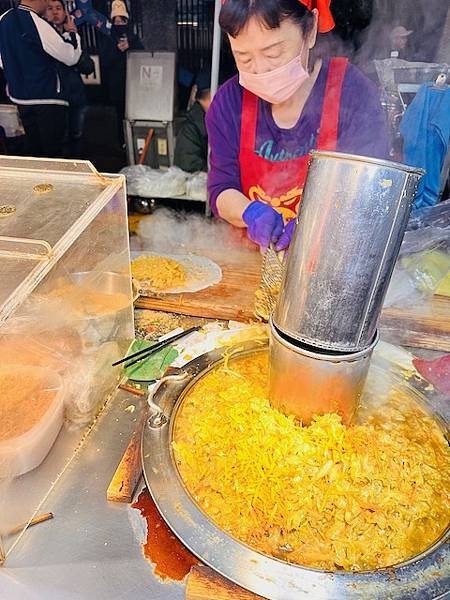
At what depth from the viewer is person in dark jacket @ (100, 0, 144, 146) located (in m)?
6.40

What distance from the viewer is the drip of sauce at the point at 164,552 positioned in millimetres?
1406

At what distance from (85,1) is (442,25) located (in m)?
4.73

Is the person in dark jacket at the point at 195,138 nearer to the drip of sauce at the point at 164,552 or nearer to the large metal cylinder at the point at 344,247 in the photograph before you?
the large metal cylinder at the point at 344,247

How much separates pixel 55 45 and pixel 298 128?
426 cm

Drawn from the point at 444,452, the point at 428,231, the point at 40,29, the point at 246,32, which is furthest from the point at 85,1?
the point at 444,452

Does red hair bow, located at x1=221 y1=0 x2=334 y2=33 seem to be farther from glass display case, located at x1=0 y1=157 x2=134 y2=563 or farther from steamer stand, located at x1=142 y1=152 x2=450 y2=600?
steamer stand, located at x1=142 y1=152 x2=450 y2=600

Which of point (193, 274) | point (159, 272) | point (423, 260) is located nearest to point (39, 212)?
point (159, 272)

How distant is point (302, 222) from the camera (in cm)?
128

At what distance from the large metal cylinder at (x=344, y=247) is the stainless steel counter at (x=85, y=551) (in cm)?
88

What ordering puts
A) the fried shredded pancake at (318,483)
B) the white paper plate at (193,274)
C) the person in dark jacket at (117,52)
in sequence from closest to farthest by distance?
1. the fried shredded pancake at (318,483)
2. the white paper plate at (193,274)
3. the person in dark jacket at (117,52)

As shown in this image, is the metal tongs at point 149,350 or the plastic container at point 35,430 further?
the metal tongs at point 149,350

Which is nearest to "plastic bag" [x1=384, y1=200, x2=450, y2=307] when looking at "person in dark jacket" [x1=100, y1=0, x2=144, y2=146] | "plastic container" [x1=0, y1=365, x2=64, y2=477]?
"plastic container" [x1=0, y1=365, x2=64, y2=477]

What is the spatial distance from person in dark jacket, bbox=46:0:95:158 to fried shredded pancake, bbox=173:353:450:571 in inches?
242

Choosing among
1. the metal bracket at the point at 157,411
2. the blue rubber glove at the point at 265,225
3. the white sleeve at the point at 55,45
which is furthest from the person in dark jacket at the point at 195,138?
the metal bracket at the point at 157,411
